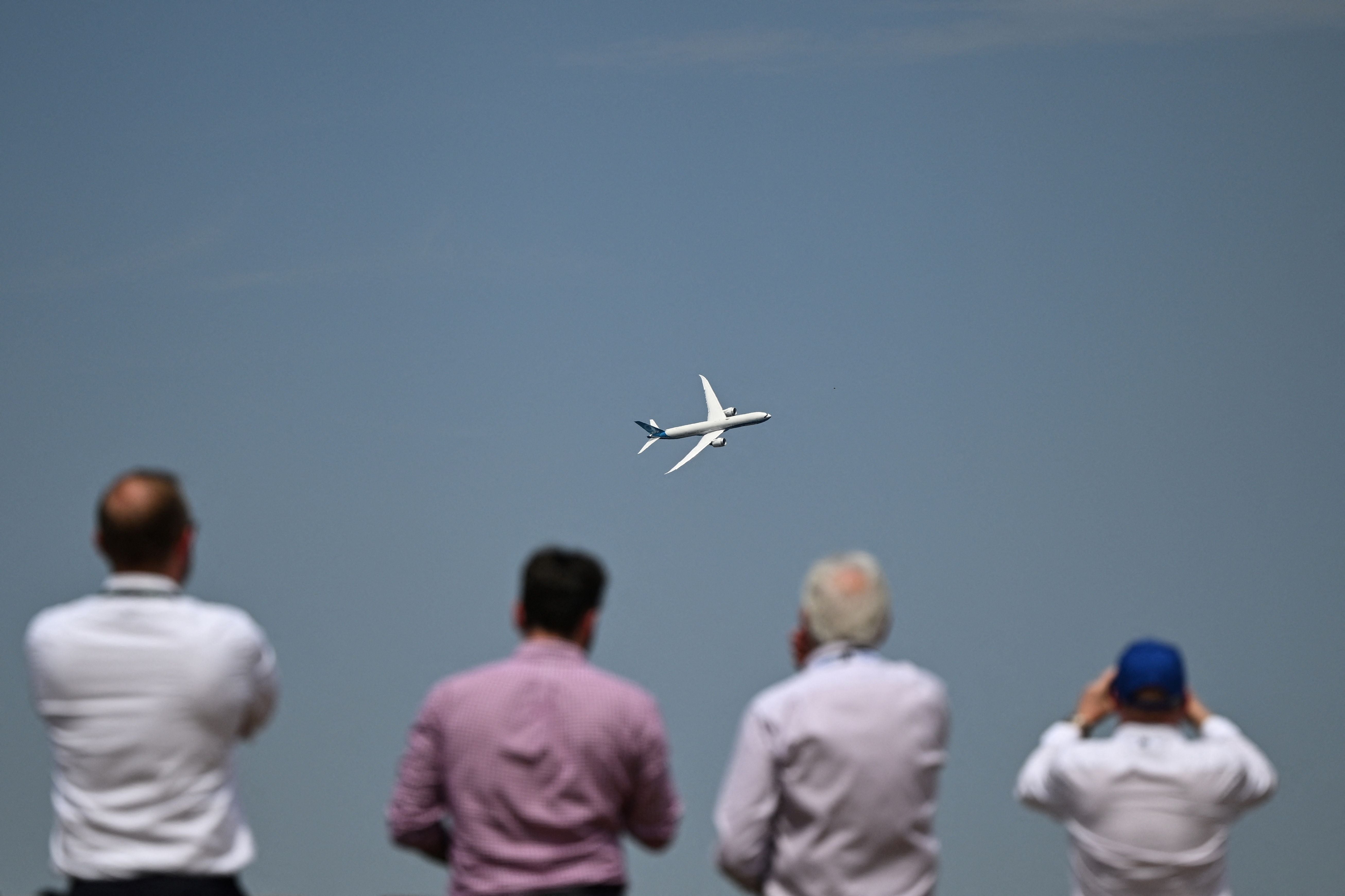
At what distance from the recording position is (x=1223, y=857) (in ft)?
28.7

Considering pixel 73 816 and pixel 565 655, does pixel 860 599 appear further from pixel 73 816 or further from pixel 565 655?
pixel 73 816

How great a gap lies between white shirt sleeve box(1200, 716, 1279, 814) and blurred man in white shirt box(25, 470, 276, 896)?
491 centimetres

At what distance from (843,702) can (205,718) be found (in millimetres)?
3079

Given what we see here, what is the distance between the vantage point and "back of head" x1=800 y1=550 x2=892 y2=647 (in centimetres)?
831

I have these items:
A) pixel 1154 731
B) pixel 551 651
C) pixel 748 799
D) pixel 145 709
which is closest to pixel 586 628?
pixel 551 651

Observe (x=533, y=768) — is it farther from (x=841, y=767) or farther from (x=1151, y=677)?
(x=1151, y=677)

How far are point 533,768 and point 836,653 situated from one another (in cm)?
167

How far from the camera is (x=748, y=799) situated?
8.22 meters

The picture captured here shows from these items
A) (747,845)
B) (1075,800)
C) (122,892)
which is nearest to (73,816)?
(122,892)

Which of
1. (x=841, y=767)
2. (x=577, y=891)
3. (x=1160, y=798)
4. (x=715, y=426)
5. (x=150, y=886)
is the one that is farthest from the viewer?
(x=715, y=426)

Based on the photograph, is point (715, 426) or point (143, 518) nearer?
point (143, 518)

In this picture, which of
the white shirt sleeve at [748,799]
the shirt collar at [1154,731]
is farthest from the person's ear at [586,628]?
the shirt collar at [1154,731]

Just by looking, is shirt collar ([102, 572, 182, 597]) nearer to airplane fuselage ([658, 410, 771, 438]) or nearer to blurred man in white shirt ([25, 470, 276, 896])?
blurred man in white shirt ([25, 470, 276, 896])

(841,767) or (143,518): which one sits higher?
(143,518)
